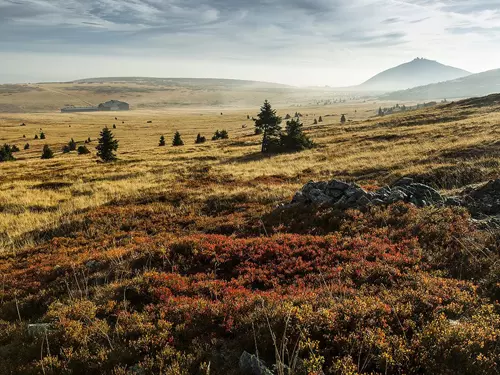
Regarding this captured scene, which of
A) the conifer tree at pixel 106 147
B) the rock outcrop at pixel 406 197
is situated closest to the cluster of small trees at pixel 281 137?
the conifer tree at pixel 106 147

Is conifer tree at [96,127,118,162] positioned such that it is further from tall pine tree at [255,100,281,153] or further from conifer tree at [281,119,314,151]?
conifer tree at [281,119,314,151]

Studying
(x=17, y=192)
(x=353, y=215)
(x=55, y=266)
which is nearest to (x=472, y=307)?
(x=353, y=215)

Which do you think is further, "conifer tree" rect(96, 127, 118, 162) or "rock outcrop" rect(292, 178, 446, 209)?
"conifer tree" rect(96, 127, 118, 162)

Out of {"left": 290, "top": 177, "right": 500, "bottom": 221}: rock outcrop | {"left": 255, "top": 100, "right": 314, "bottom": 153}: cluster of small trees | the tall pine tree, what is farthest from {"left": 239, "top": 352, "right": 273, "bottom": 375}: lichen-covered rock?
the tall pine tree

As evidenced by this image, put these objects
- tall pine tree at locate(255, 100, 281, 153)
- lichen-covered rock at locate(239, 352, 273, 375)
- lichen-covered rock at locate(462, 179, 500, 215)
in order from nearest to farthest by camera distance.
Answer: lichen-covered rock at locate(239, 352, 273, 375)
lichen-covered rock at locate(462, 179, 500, 215)
tall pine tree at locate(255, 100, 281, 153)

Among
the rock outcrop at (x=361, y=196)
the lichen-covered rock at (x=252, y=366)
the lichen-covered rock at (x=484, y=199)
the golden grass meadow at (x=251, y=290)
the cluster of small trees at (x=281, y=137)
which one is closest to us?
the lichen-covered rock at (x=252, y=366)

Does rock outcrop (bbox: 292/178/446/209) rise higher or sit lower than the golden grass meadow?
higher

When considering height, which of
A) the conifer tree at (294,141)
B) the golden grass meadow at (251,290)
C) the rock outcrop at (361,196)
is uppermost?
the conifer tree at (294,141)

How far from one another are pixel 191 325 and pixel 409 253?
6.30 meters

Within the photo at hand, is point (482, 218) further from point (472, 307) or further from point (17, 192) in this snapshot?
point (17, 192)

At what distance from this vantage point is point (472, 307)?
231 inches

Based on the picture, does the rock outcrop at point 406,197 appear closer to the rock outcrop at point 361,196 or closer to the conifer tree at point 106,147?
the rock outcrop at point 361,196

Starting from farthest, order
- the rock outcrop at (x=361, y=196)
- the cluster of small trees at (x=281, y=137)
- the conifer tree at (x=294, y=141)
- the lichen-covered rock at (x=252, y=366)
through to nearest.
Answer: the cluster of small trees at (x=281, y=137), the conifer tree at (x=294, y=141), the rock outcrop at (x=361, y=196), the lichen-covered rock at (x=252, y=366)

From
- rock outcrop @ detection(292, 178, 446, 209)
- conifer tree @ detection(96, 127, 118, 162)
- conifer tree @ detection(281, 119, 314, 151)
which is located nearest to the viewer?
rock outcrop @ detection(292, 178, 446, 209)
